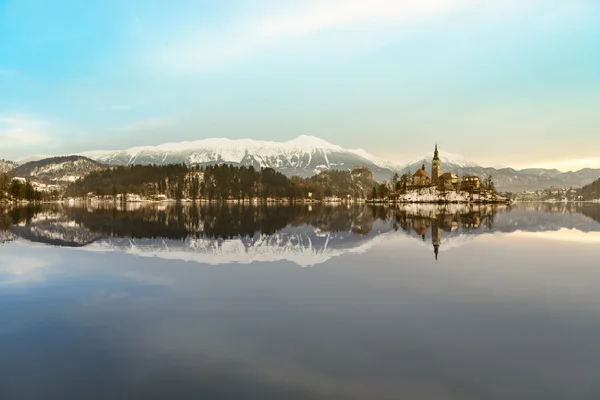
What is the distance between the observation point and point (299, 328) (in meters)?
19.9

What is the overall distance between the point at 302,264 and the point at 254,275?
702cm

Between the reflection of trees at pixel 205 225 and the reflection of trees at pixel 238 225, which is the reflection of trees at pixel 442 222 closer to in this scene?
the reflection of trees at pixel 238 225

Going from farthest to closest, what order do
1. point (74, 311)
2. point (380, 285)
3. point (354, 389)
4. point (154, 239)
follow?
point (154, 239)
point (380, 285)
point (74, 311)
point (354, 389)

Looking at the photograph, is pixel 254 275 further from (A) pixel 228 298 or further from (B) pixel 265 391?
(B) pixel 265 391

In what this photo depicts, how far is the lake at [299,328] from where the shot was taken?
14039mm

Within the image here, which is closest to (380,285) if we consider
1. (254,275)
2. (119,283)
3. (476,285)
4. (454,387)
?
(476,285)

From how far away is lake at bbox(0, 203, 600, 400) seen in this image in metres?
14.0

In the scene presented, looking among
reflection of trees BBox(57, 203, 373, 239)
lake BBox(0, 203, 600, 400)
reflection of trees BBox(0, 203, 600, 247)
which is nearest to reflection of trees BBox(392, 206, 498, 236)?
reflection of trees BBox(0, 203, 600, 247)

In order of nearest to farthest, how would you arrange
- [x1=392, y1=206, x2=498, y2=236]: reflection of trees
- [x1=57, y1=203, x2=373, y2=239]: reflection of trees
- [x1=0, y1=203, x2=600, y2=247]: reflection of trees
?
1. [x1=57, y1=203, x2=373, y2=239]: reflection of trees
2. [x1=0, y1=203, x2=600, y2=247]: reflection of trees
3. [x1=392, y1=206, x2=498, y2=236]: reflection of trees

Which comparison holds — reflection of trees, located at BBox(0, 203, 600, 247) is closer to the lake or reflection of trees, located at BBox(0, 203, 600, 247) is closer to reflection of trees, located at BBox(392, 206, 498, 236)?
reflection of trees, located at BBox(392, 206, 498, 236)

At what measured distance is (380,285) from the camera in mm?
29703

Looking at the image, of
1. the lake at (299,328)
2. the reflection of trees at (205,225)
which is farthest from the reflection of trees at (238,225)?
the lake at (299,328)

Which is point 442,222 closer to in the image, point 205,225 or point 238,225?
point 238,225

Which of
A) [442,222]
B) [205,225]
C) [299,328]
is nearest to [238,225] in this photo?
[205,225]
